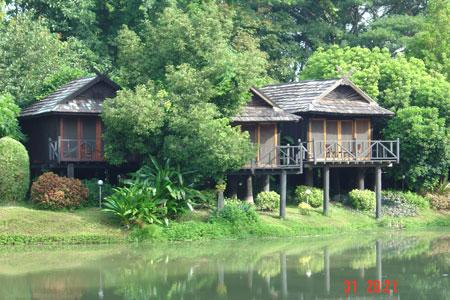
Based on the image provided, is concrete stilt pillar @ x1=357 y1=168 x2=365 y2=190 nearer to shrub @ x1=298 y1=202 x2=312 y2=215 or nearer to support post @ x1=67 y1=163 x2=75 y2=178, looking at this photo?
shrub @ x1=298 y1=202 x2=312 y2=215

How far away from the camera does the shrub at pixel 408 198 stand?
47.4 m

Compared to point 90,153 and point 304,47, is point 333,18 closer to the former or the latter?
point 304,47

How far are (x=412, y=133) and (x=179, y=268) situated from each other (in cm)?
2029

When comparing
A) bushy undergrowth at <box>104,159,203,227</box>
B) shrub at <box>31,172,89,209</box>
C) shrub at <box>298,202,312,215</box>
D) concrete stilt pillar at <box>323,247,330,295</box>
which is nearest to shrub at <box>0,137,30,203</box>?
shrub at <box>31,172,89,209</box>

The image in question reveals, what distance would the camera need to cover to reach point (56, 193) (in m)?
37.9

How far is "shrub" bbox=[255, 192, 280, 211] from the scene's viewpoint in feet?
139

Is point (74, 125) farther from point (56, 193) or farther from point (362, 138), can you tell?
point (362, 138)

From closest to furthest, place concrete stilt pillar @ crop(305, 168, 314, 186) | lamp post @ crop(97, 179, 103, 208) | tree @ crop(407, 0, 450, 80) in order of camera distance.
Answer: lamp post @ crop(97, 179, 103, 208), concrete stilt pillar @ crop(305, 168, 314, 186), tree @ crop(407, 0, 450, 80)

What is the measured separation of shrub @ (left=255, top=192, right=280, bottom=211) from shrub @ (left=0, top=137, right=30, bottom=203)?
32.6 feet

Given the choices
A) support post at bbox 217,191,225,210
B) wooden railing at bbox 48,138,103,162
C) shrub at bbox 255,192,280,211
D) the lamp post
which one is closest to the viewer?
the lamp post

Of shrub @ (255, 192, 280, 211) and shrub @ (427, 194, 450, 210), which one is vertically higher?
shrub @ (255, 192, 280, 211)

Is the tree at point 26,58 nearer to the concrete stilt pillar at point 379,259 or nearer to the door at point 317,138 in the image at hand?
the door at point 317,138

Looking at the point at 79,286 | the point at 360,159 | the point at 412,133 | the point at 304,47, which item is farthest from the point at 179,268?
the point at 304,47

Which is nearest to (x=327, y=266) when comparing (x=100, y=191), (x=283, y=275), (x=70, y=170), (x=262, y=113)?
(x=283, y=275)
